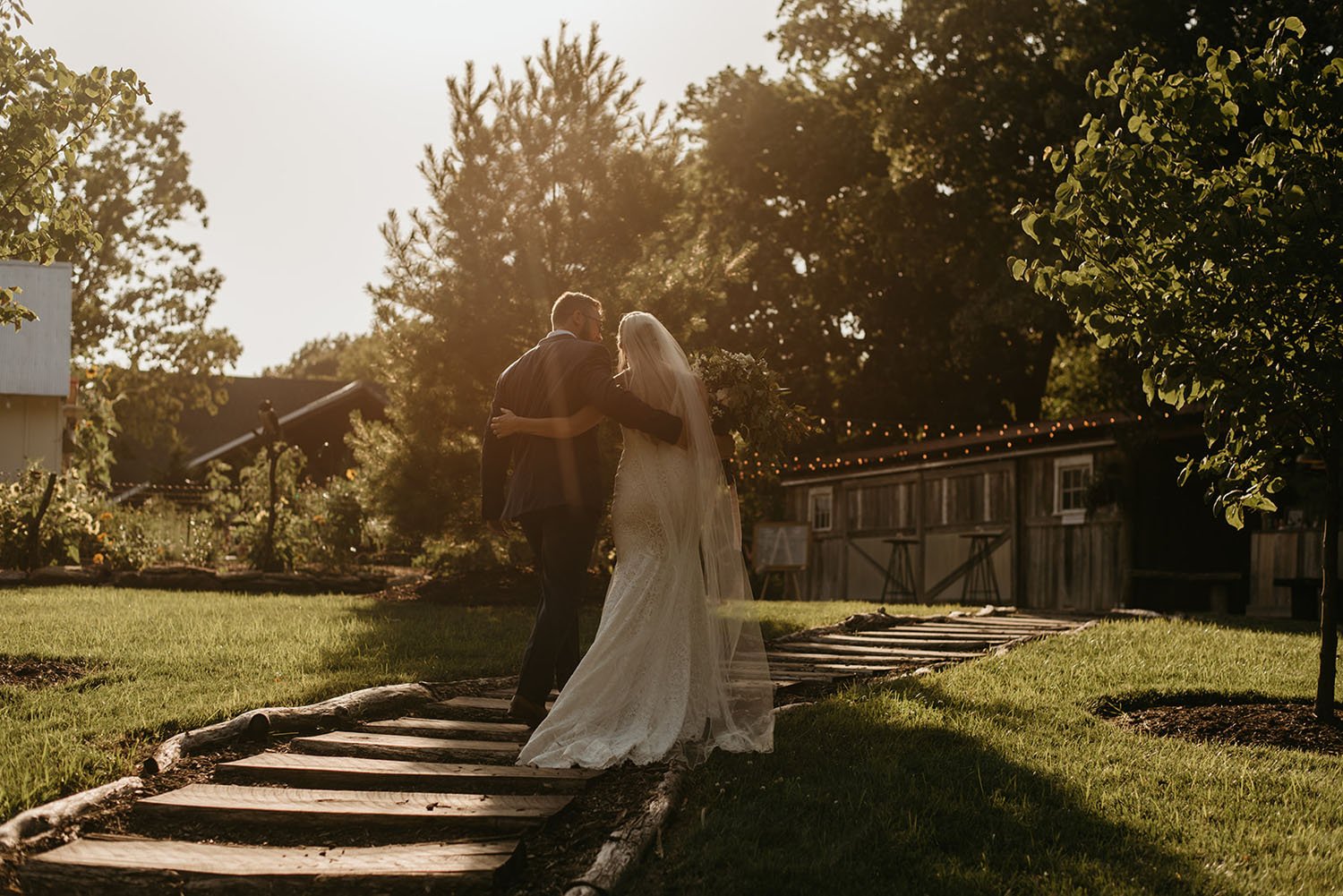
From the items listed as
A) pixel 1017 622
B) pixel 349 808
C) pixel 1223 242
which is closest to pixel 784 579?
pixel 1017 622

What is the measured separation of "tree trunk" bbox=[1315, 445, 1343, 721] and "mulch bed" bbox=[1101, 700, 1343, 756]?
129 mm

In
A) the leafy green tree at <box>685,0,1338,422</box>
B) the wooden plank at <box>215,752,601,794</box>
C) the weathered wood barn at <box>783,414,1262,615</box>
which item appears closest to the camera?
the wooden plank at <box>215,752,601,794</box>

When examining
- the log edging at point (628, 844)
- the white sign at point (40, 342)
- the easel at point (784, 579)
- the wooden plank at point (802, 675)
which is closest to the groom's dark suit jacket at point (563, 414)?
the log edging at point (628, 844)

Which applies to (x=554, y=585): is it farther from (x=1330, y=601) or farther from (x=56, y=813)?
(x=1330, y=601)

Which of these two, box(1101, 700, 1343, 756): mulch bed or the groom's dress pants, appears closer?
the groom's dress pants

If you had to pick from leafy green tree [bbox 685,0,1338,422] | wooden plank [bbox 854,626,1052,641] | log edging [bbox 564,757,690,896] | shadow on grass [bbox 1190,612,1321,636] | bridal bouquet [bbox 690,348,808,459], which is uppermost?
leafy green tree [bbox 685,0,1338,422]

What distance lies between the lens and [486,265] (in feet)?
54.8

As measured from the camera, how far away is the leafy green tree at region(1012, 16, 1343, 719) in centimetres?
689

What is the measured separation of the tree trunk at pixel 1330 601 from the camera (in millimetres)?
7395

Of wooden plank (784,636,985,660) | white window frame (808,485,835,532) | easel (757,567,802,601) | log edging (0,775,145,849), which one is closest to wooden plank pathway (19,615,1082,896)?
log edging (0,775,145,849)

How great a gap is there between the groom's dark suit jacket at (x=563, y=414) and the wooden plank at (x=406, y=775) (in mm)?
1487

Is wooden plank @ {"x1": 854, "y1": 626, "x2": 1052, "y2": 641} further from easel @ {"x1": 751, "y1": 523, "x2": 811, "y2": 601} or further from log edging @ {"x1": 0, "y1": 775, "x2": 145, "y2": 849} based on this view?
easel @ {"x1": 751, "y1": 523, "x2": 811, "y2": 601}

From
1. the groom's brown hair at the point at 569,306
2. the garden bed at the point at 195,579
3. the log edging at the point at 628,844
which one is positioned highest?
the groom's brown hair at the point at 569,306

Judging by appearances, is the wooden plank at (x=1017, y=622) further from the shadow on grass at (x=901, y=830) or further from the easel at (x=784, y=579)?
the easel at (x=784, y=579)
